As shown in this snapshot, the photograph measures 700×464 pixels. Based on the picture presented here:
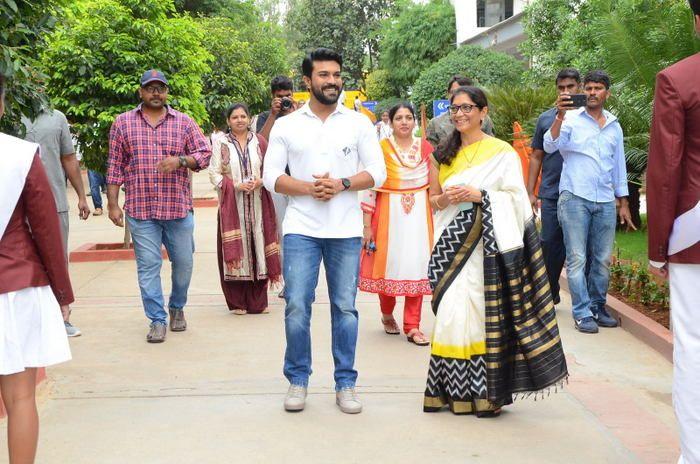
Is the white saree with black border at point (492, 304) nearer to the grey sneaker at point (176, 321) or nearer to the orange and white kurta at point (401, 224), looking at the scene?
the orange and white kurta at point (401, 224)

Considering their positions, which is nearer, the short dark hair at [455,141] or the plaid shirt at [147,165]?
the short dark hair at [455,141]

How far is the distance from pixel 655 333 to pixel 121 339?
3.98 meters

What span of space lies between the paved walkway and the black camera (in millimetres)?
1931

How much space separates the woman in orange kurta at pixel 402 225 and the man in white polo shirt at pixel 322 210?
1823 millimetres

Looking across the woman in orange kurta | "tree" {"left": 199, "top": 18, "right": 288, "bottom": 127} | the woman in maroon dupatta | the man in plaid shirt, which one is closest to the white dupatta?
the man in plaid shirt

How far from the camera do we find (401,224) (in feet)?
24.9

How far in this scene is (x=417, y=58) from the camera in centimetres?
4941

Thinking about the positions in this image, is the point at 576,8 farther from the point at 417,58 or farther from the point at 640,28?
the point at 417,58

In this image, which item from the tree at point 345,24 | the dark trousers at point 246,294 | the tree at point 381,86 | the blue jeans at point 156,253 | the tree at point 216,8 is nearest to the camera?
the blue jeans at point 156,253

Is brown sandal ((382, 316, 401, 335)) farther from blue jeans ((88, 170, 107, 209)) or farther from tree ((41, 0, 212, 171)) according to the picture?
blue jeans ((88, 170, 107, 209))

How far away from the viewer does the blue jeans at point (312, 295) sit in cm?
557

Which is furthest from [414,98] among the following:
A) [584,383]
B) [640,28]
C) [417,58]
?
[584,383]

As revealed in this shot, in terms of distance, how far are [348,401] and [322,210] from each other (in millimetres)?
1077

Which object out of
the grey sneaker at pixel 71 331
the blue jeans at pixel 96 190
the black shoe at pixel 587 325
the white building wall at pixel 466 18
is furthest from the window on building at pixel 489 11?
the grey sneaker at pixel 71 331
